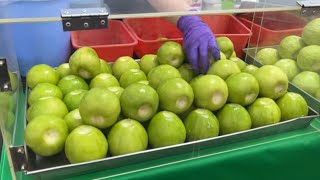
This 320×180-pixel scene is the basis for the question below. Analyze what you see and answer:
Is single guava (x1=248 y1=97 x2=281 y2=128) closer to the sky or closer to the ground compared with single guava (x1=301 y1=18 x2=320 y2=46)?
closer to the ground

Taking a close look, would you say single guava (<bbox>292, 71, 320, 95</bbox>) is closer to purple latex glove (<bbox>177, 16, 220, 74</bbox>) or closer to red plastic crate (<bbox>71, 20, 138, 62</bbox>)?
purple latex glove (<bbox>177, 16, 220, 74</bbox>)

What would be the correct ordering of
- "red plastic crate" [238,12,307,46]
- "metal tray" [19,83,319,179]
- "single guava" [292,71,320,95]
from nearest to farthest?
"metal tray" [19,83,319,179] → "single guava" [292,71,320,95] → "red plastic crate" [238,12,307,46]

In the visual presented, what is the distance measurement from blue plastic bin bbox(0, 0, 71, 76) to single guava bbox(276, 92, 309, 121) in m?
0.65

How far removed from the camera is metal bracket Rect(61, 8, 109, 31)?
703 mm

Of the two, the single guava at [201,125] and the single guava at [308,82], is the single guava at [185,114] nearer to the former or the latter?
the single guava at [201,125]

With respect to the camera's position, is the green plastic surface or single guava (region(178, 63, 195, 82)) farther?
single guava (region(178, 63, 195, 82))

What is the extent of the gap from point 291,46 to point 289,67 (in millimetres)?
95

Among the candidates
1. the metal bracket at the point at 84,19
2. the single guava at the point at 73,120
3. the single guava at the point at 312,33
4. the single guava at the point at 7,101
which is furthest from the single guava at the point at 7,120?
the single guava at the point at 312,33

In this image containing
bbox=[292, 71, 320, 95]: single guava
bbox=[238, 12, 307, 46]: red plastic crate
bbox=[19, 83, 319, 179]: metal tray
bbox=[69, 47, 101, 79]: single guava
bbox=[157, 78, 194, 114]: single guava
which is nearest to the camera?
bbox=[19, 83, 319, 179]: metal tray

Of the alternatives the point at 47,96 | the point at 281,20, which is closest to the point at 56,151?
the point at 47,96

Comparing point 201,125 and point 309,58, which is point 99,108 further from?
point 309,58

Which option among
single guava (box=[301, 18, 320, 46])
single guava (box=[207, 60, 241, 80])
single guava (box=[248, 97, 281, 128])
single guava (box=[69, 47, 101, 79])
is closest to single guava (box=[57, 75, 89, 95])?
single guava (box=[69, 47, 101, 79])

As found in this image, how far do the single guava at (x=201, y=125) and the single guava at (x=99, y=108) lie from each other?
187mm

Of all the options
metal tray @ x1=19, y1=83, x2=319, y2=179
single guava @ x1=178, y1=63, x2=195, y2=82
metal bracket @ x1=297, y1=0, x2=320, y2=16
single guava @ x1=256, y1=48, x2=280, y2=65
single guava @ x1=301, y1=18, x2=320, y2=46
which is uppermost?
metal bracket @ x1=297, y1=0, x2=320, y2=16
